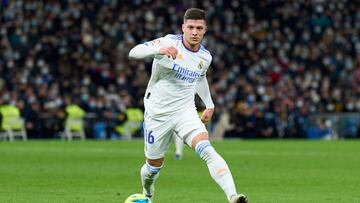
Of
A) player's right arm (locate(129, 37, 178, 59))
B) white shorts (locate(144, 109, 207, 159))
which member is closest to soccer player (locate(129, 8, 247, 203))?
white shorts (locate(144, 109, 207, 159))

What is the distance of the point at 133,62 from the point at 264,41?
6.87 m

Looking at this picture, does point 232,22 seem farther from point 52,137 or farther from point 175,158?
point 175,158

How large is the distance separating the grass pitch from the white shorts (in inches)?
56.6

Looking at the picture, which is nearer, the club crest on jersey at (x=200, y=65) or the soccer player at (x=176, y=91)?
the soccer player at (x=176, y=91)

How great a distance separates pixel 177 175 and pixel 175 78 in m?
7.28

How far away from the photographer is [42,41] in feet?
137

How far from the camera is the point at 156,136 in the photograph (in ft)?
39.3

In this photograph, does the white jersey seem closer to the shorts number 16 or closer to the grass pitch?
the shorts number 16

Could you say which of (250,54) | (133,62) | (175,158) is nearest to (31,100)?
(133,62)

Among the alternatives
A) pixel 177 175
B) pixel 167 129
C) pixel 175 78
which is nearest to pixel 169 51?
pixel 175 78

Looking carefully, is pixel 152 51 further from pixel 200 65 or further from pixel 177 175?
pixel 177 175

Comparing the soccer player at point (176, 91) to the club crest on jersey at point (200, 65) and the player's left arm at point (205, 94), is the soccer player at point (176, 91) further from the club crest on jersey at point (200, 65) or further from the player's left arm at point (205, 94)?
the player's left arm at point (205, 94)

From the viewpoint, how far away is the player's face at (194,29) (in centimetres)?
1163

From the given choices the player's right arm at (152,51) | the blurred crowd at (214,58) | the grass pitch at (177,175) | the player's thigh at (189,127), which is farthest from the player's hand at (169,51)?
the blurred crowd at (214,58)
